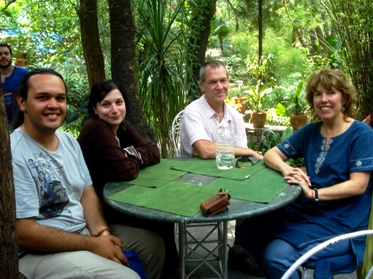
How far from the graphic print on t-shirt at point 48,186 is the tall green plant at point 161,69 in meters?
2.24

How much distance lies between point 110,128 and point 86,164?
0.78 ft

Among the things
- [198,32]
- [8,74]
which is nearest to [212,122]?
[198,32]

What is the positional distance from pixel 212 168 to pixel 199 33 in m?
2.65

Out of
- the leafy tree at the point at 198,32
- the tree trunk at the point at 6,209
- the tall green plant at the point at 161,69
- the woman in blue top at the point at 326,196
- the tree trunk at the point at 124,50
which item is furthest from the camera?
the leafy tree at the point at 198,32

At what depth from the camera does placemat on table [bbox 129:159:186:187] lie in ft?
6.88

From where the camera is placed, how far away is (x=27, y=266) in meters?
1.64

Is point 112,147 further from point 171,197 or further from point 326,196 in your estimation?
point 326,196

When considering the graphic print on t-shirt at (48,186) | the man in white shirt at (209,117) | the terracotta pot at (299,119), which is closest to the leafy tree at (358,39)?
the terracotta pot at (299,119)

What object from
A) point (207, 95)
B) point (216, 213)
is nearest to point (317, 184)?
point (216, 213)

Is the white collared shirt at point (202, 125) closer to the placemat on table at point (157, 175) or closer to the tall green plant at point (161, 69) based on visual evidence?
the placemat on table at point (157, 175)

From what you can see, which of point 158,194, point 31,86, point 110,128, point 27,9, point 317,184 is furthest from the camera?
point 27,9

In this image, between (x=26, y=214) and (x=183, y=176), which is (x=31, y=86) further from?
(x=183, y=176)

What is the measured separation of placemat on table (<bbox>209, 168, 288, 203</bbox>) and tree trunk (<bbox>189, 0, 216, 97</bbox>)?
2508 millimetres

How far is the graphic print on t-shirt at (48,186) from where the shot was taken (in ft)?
5.69
